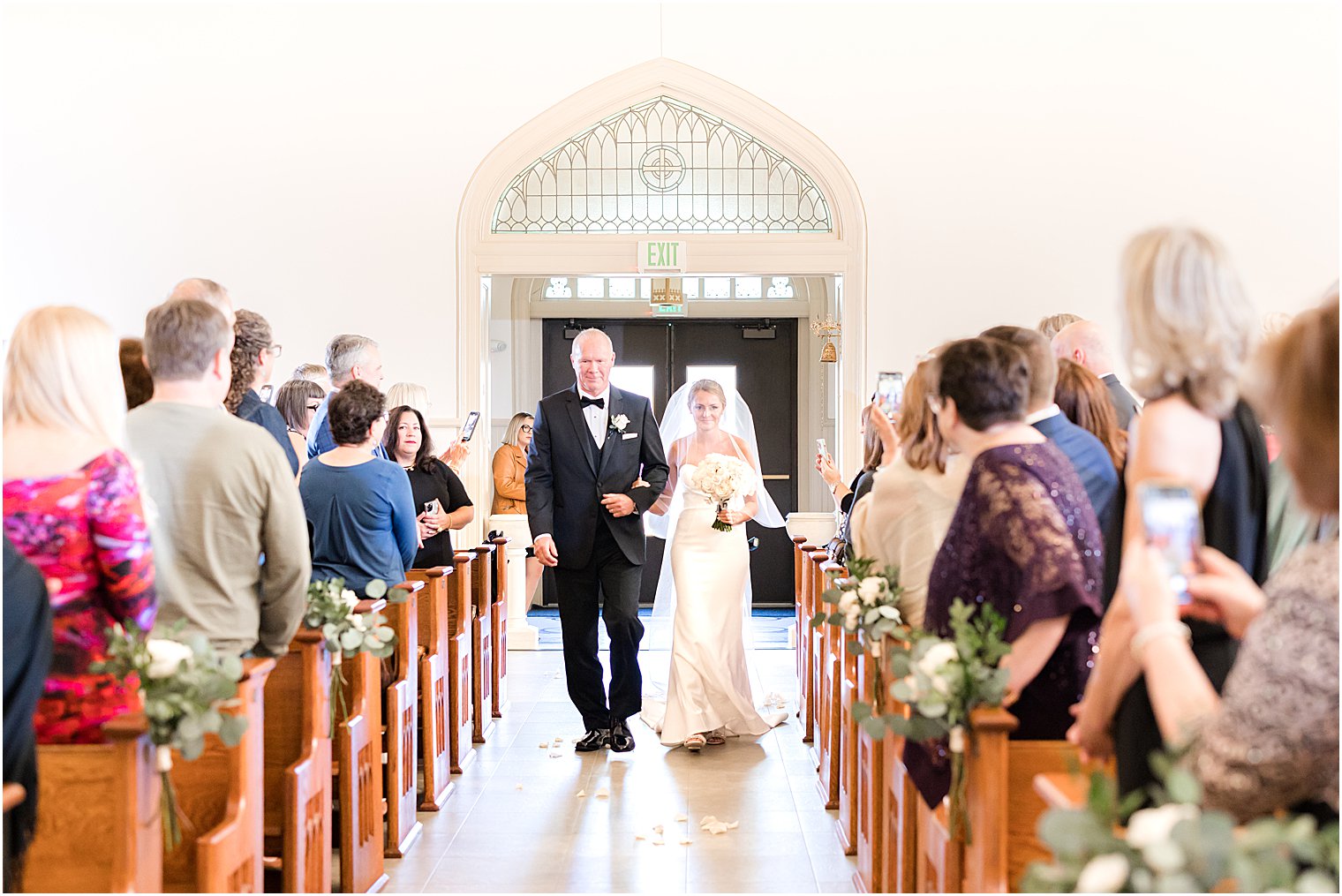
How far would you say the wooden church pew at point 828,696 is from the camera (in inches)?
187

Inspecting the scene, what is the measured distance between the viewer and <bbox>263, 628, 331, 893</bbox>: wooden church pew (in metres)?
3.18

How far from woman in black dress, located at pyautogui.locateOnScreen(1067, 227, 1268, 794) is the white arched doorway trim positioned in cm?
610

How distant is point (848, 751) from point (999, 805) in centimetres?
206

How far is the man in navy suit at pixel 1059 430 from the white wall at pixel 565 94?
5.28 meters

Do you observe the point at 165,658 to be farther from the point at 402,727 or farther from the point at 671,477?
the point at 671,477

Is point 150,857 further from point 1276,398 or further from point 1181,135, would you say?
point 1181,135

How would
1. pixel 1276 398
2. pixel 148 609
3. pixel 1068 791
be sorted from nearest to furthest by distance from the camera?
pixel 1276 398 < pixel 1068 791 < pixel 148 609

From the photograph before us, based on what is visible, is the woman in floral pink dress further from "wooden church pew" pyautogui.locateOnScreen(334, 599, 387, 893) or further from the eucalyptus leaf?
the eucalyptus leaf

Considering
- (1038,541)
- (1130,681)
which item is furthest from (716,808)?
(1130,681)

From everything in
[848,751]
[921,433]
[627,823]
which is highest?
[921,433]

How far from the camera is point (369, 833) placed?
12.5 feet

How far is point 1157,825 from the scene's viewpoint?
1.46 meters

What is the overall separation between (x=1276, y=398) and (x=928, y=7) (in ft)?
23.7

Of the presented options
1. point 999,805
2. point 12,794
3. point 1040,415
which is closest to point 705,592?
point 1040,415
